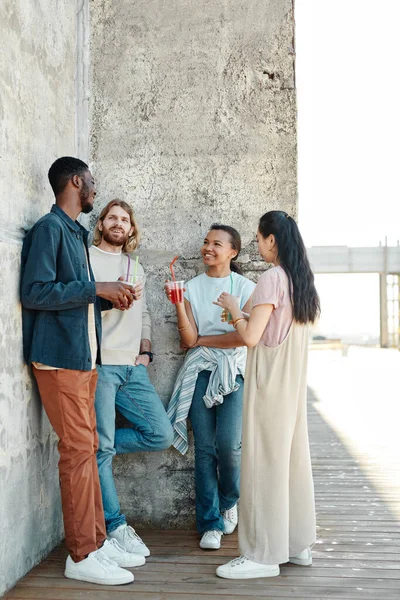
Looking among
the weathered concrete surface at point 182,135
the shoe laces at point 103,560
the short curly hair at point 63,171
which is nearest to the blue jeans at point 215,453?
the weathered concrete surface at point 182,135

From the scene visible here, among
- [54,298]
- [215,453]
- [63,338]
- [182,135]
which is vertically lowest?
[215,453]

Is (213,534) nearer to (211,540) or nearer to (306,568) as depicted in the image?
(211,540)

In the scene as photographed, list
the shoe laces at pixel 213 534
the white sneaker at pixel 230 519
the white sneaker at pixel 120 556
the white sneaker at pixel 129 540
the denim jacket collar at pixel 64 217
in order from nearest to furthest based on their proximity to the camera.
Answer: the denim jacket collar at pixel 64 217, the white sneaker at pixel 120 556, the white sneaker at pixel 129 540, the shoe laces at pixel 213 534, the white sneaker at pixel 230 519

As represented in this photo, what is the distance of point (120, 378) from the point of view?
3570mm

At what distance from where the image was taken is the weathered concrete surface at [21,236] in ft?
9.42

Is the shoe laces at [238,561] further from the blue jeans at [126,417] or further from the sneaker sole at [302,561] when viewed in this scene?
the blue jeans at [126,417]

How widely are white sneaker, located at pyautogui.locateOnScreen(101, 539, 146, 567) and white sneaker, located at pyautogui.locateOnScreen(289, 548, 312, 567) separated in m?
0.70

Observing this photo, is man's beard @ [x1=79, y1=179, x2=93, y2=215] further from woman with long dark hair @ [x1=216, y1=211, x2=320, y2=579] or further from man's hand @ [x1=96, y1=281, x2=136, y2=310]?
woman with long dark hair @ [x1=216, y1=211, x2=320, y2=579]

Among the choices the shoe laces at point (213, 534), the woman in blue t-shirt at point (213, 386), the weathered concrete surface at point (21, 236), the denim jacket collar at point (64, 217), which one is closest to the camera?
the weathered concrete surface at point (21, 236)

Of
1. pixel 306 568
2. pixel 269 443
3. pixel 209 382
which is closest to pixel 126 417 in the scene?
pixel 209 382

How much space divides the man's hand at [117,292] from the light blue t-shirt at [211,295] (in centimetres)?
75

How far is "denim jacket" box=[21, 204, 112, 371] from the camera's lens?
2941 mm

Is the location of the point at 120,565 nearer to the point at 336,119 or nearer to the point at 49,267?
the point at 49,267

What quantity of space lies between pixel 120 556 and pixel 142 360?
988mm
